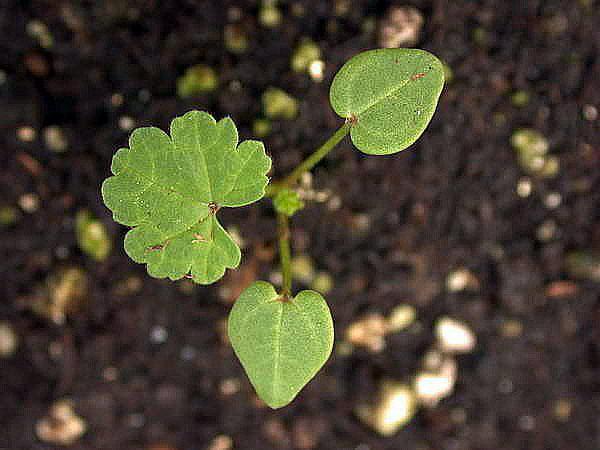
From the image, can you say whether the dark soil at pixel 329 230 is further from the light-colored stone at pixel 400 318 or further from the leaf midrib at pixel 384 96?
the leaf midrib at pixel 384 96

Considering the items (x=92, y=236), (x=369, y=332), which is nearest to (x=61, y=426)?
(x=92, y=236)

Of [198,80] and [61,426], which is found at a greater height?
[198,80]

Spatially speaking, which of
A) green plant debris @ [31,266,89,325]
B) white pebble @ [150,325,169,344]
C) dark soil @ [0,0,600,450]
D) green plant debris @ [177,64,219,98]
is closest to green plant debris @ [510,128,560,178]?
dark soil @ [0,0,600,450]

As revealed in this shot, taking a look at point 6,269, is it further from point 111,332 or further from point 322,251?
point 322,251

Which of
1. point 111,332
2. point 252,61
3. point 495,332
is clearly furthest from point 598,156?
point 111,332

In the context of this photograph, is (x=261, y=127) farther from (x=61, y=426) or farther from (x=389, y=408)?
(x=61, y=426)

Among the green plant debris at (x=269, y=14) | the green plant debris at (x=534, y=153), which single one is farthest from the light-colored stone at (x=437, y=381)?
the green plant debris at (x=269, y=14)
